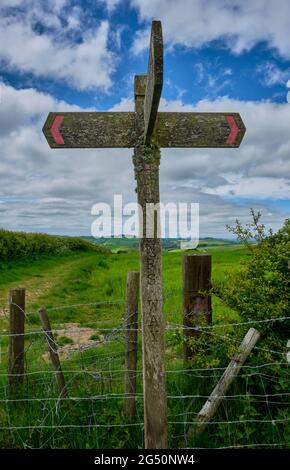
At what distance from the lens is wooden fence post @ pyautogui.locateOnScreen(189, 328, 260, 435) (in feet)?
13.0

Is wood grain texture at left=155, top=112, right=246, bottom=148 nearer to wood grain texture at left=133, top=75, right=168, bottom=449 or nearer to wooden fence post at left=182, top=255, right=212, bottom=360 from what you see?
wood grain texture at left=133, top=75, right=168, bottom=449

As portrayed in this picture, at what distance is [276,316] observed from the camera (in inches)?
169

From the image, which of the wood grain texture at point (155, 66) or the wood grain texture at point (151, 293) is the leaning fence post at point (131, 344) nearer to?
the wood grain texture at point (151, 293)

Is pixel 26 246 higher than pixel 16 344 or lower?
higher

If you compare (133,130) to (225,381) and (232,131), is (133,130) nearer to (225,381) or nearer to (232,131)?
(232,131)

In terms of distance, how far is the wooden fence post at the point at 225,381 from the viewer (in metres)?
3.95

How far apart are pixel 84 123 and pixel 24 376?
2760mm

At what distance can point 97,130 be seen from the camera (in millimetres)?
3436

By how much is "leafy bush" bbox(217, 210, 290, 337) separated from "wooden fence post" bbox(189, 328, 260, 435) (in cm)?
33

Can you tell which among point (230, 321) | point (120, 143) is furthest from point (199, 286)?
point (120, 143)

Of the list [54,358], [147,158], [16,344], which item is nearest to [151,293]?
[147,158]

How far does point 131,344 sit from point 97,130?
6.91 ft

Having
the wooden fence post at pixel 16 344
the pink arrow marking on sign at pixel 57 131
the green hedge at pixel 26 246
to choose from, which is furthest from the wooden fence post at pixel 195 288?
the green hedge at pixel 26 246

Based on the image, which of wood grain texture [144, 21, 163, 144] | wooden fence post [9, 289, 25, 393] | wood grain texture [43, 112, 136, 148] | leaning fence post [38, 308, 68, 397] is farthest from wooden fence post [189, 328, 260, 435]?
wood grain texture [144, 21, 163, 144]
